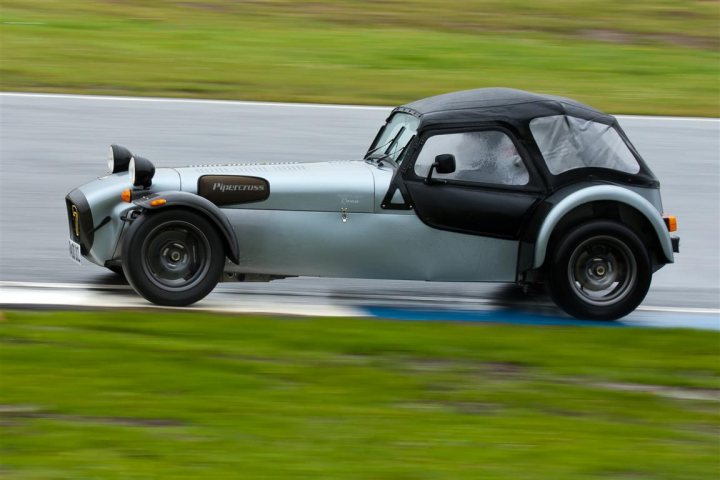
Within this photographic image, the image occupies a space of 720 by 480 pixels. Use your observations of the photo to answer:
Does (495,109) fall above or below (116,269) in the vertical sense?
above

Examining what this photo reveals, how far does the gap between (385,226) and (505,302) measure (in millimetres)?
1386

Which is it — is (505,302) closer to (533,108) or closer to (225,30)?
(533,108)

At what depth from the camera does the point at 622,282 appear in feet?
27.8

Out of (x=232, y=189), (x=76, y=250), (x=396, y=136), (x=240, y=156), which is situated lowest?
(x=76, y=250)

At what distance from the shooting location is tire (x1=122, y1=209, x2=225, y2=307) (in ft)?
25.8

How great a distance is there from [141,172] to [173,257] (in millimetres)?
612

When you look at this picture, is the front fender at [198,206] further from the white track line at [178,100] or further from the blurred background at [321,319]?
the white track line at [178,100]

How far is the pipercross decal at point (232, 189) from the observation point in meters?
8.06

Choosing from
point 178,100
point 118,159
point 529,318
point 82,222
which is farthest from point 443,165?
point 178,100

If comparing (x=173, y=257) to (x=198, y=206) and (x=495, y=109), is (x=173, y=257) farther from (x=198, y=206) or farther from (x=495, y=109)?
(x=495, y=109)

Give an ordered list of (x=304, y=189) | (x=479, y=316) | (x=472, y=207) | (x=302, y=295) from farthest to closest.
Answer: (x=302, y=295)
(x=479, y=316)
(x=472, y=207)
(x=304, y=189)

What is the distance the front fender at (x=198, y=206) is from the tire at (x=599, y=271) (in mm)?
2234

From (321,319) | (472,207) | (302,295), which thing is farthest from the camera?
(302,295)

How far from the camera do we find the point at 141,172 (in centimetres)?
802
